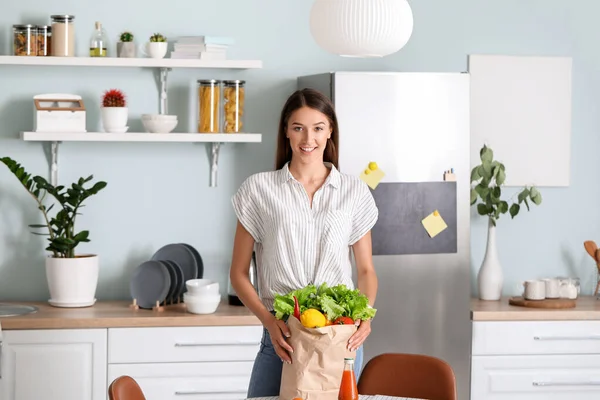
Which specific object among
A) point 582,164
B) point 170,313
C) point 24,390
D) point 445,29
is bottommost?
point 24,390

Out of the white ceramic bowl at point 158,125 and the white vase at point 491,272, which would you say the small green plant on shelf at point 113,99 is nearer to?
the white ceramic bowl at point 158,125

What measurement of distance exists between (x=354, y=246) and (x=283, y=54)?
1652mm

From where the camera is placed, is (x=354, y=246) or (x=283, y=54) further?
(x=283, y=54)

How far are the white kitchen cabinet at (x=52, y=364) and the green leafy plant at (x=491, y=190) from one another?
1.69 metres

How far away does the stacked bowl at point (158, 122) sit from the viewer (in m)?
3.83

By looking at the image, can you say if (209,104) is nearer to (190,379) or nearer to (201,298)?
(201,298)

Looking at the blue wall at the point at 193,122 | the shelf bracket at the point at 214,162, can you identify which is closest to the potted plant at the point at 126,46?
the blue wall at the point at 193,122

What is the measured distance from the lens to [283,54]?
13.5ft

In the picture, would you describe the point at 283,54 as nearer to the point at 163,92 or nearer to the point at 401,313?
the point at 163,92

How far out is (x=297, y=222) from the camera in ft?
8.23

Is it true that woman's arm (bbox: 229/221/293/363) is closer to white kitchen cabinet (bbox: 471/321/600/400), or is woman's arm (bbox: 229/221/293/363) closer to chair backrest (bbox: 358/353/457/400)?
chair backrest (bbox: 358/353/457/400)

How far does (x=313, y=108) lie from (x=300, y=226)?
12.8 inches

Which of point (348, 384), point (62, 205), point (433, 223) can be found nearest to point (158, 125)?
point (62, 205)

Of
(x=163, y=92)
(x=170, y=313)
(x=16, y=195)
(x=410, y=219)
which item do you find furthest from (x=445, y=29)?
(x=16, y=195)
